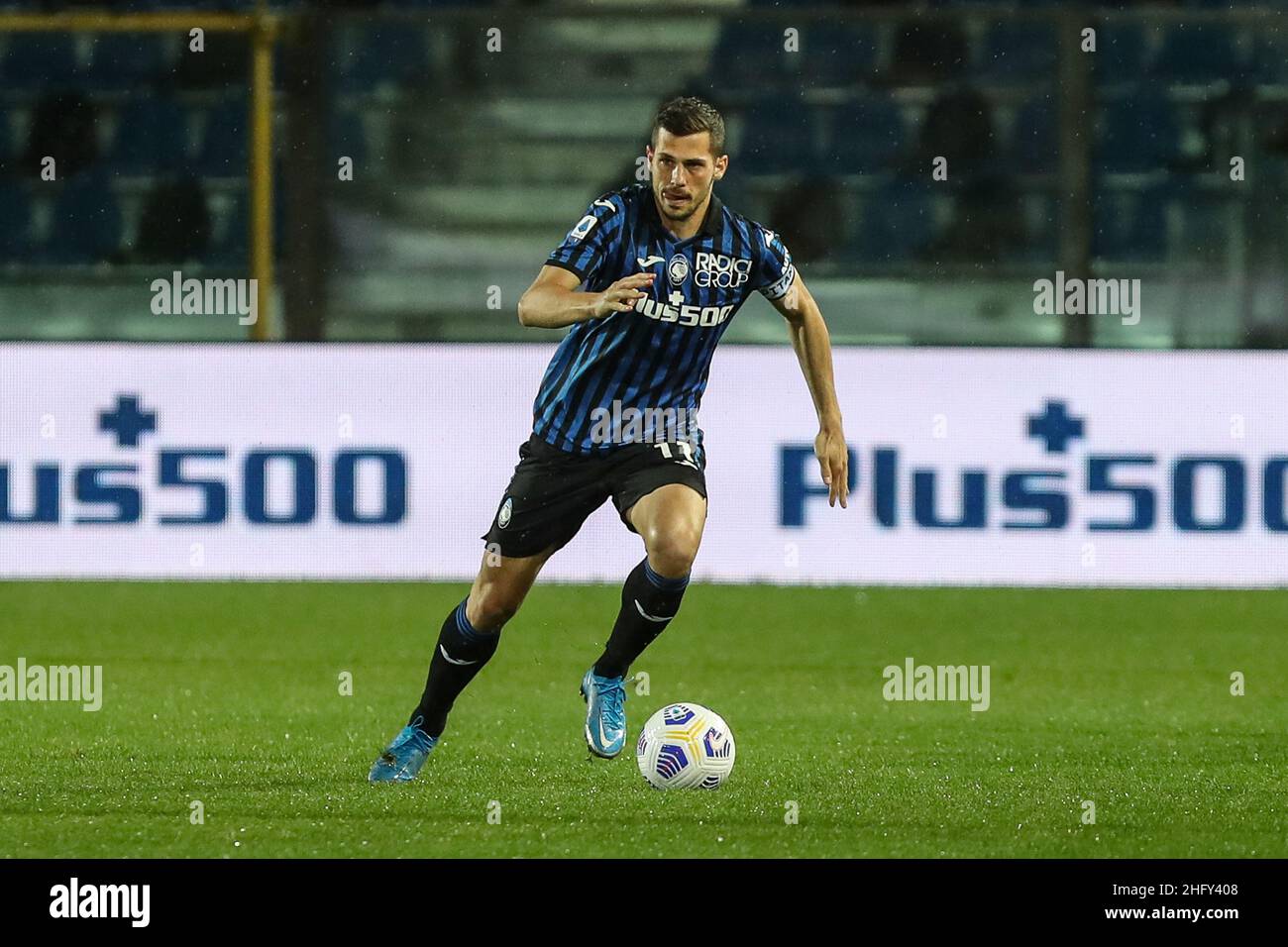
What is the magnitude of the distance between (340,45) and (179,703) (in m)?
6.32

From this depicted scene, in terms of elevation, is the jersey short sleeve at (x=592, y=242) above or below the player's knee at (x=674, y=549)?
above

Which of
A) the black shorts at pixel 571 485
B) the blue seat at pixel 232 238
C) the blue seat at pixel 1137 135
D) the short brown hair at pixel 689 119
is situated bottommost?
the black shorts at pixel 571 485

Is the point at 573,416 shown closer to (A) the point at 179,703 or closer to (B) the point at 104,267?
(A) the point at 179,703

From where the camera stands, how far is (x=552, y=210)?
14.1 metres

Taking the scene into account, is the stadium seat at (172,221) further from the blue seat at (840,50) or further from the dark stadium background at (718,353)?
the blue seat at (840,50)

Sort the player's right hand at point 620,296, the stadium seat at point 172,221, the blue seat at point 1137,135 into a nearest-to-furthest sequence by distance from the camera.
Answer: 1. the player's right hand at point 620,296
2. the blue seat at point 1137,135
3. the stadium seat at point 172,221

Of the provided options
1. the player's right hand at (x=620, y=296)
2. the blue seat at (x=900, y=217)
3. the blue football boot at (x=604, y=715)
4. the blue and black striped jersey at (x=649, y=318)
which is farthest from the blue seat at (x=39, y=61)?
the player's right hand at (x=620, y=296)

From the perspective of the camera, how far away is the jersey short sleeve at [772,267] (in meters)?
6.81

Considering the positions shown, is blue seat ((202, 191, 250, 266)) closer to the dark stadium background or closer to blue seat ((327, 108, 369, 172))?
the dark stadium background

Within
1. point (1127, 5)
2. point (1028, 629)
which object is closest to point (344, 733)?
point (1028, 629)

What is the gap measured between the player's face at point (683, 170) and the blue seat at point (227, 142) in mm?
7517

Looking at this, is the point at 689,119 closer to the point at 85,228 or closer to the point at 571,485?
the point at 571,485

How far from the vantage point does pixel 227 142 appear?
1385 cm

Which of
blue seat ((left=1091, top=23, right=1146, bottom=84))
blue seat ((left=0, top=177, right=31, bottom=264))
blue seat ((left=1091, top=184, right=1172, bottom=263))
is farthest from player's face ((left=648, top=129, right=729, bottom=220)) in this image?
blue seat ((left=0, top=177, right=31, bottom=264))
